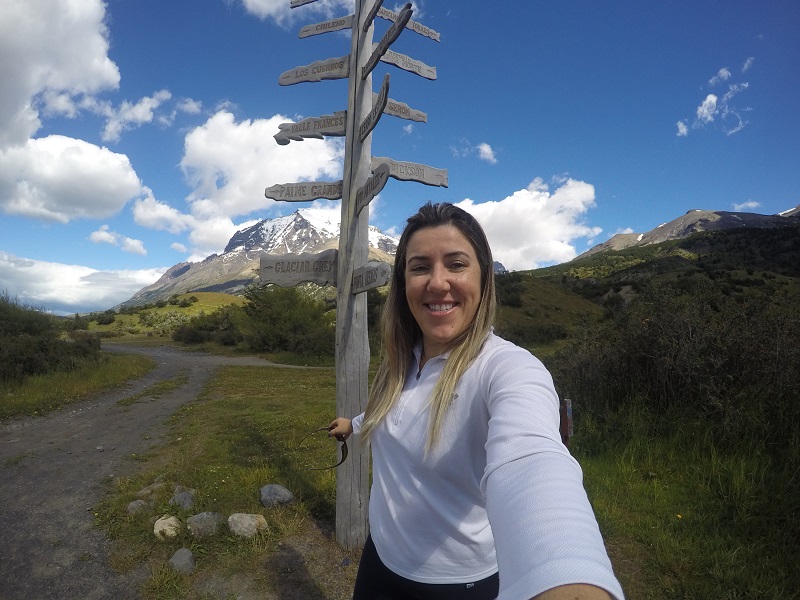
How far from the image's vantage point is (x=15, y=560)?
3.57 m

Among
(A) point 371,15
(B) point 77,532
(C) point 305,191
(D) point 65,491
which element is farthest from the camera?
(D) point 65,491

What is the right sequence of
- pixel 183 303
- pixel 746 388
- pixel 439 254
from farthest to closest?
pixel 183 303
pixel 746 388
pixel 439 254

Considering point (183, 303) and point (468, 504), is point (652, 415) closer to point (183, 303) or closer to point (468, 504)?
point (468, 504)

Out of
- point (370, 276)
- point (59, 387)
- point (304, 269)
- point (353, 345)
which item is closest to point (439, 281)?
point (370, 276)

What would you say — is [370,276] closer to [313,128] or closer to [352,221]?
[352,221]

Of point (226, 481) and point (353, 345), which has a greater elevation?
point (353, 345)

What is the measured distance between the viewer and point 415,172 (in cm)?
416

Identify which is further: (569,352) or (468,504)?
(569,352)

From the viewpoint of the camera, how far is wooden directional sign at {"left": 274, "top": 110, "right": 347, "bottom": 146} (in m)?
4.11

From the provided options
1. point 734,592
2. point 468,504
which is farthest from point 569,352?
point 468,504

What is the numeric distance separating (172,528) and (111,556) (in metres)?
0.48

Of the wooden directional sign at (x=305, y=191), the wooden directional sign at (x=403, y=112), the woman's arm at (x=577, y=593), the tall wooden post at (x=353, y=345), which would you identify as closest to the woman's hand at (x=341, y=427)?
the tall wooden post at (x=353, y=345)

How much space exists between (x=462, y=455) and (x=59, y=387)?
42.3 ft

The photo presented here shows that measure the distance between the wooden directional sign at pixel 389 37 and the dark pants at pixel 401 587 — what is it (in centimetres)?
317
